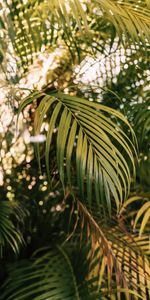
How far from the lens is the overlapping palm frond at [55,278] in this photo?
1.18 meters

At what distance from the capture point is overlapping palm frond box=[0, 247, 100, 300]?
118 cm

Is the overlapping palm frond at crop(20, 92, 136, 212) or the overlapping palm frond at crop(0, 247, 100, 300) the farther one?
the overlapping palm frond at crop(0, 247, 100, 300)

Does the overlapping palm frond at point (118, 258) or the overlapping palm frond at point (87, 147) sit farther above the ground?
the overlapping palm frond at point (87, 147)

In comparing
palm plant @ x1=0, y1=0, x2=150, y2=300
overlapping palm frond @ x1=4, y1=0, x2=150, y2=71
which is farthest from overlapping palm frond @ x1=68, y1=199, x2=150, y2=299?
overlapping palm frond @ x1=4, y1=0, x2=150, y2=71

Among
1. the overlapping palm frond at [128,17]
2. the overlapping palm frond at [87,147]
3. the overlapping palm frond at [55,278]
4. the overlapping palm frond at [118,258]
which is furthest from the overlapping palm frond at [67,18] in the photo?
the overlapping palm frond at [55,278]

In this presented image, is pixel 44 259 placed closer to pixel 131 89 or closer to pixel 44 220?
pixel 44 220

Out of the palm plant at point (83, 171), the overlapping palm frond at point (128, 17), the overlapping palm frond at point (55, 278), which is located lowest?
the overlapping palm frond at point (55, 278)

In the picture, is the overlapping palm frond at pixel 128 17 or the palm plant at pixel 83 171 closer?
the palm plant at pixel 83 171

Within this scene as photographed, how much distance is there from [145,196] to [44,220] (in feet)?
1.09

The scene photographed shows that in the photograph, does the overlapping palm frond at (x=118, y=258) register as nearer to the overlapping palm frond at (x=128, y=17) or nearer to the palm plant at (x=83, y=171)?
the palm plant at (x=83, y=171)

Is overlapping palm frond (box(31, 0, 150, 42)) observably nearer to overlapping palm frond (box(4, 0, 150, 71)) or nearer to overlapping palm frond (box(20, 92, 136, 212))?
overlapping palm frond (box(4, 0, 150, 71))

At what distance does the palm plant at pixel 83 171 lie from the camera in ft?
3.55

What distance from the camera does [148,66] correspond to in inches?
63.1

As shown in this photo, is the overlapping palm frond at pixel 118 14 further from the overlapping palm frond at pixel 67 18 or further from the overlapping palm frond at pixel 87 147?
the overlapping palm frond at pixel 87 147
